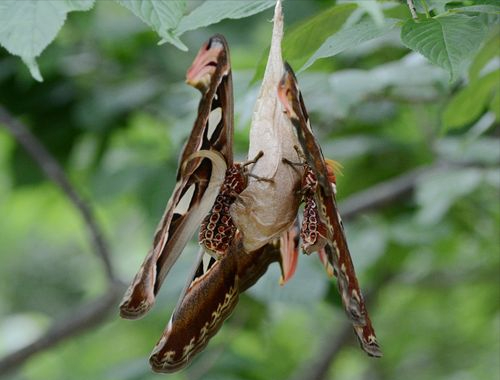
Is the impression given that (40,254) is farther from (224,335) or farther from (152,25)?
(152,25)

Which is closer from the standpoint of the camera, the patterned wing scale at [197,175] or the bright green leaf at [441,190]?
the patterned wing scale at [197,175]

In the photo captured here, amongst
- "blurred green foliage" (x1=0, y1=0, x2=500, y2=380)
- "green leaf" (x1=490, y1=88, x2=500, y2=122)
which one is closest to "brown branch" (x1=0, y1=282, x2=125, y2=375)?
"blurred green foliage" (x1=0, y1=0, x2=500, y2=380)

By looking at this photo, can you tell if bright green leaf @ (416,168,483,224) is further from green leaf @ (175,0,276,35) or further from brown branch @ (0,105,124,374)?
green leaf @ (175,0,276,35)

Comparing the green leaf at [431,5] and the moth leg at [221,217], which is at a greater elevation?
the green leaf at [431,5]

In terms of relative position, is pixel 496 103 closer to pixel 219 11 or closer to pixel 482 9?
pixel 482 9

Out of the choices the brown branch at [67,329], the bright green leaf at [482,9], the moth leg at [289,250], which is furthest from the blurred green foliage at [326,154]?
the moth leg at [289,250]

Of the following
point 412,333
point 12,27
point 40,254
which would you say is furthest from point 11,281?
point 12,27

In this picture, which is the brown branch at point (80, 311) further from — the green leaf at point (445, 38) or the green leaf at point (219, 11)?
the green leaf at point (445, 38)

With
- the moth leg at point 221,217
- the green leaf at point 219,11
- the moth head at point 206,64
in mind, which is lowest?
the moth leg at point 221,217
